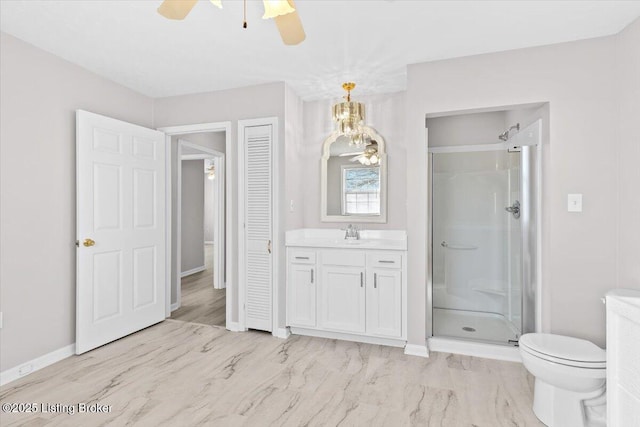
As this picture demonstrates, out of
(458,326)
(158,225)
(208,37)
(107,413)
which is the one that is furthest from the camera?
(158,225)

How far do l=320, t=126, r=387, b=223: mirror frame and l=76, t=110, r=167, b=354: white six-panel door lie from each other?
1733mm

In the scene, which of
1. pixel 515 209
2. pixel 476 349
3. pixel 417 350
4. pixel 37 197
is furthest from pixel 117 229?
pixel 515 209

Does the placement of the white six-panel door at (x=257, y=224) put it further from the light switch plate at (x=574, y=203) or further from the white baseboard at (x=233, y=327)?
the light switch plate at (x=574, y=203)

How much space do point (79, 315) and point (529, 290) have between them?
3776 millimetres

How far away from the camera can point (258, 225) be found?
132 inches

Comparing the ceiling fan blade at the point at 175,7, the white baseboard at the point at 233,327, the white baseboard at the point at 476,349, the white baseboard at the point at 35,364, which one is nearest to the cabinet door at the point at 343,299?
the white baseboard at the point at 476,349

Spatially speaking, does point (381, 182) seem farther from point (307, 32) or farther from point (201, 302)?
point (201, 302)

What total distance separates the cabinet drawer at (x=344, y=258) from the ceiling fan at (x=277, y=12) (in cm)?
192

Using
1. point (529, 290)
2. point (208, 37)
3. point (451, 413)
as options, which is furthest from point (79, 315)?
point (529, 290)

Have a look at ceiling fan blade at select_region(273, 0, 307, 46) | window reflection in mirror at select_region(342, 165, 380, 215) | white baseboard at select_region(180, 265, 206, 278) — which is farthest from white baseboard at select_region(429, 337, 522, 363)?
white baseboard at select_region(180, 265, 206, 278)

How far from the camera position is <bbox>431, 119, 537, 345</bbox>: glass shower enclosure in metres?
3.00

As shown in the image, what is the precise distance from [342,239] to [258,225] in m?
0.87

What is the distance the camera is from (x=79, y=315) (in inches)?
110

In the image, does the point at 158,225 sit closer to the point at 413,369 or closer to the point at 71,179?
the point at 71,179
